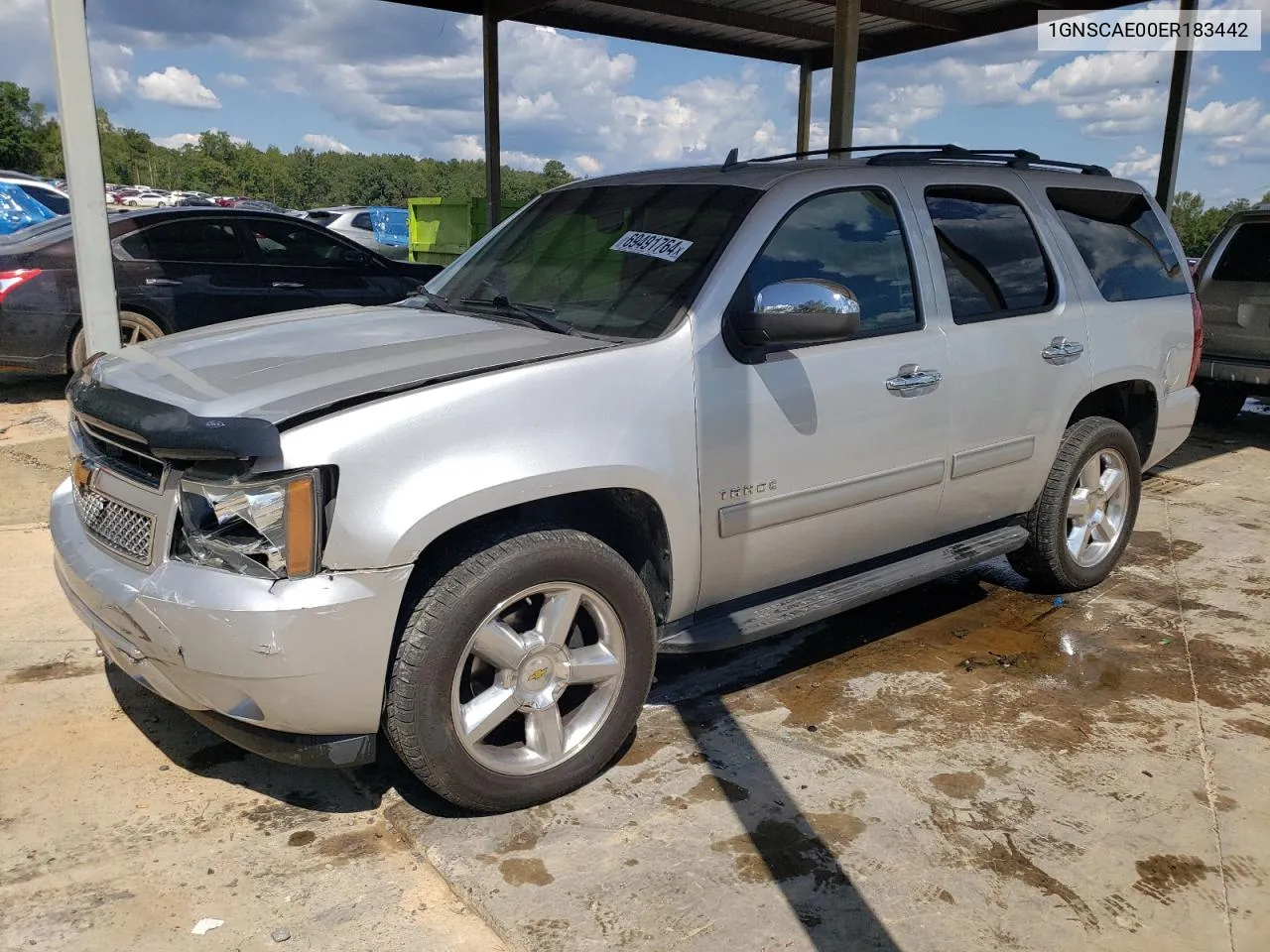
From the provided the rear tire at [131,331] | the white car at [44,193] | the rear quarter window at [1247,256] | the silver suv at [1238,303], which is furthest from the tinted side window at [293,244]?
the white car at [44,193]

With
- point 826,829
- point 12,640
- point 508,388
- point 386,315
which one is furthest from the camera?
point 12,640

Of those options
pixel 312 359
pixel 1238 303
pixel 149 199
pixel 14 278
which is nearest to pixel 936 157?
pixel 312 359

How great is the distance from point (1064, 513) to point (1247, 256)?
5.25 m

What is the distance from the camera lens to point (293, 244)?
28.8ft

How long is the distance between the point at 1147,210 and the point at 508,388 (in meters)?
3.86

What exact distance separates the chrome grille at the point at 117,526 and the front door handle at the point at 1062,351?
3.42 metres

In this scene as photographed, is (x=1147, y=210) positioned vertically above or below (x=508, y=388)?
above

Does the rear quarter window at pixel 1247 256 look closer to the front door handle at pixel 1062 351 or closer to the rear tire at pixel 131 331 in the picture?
the front door handle at pixel 1062 351

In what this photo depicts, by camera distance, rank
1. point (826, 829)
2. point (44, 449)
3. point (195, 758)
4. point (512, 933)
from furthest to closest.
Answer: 1. point (44, 449)
2. point (195, 758)
3. point (826, 829)
4. point (512, 933)

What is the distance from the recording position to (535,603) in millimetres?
2961

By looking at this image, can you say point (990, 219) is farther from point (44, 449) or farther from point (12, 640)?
point (44, 449)

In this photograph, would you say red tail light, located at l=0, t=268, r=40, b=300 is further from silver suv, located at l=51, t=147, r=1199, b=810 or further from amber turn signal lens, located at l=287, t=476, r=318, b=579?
amber turn signal lens, located at l=287, t=476, r=318, b=579

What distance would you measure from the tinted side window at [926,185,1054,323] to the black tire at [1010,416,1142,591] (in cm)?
68

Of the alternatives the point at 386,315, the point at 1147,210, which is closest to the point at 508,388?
the point at 386,315
